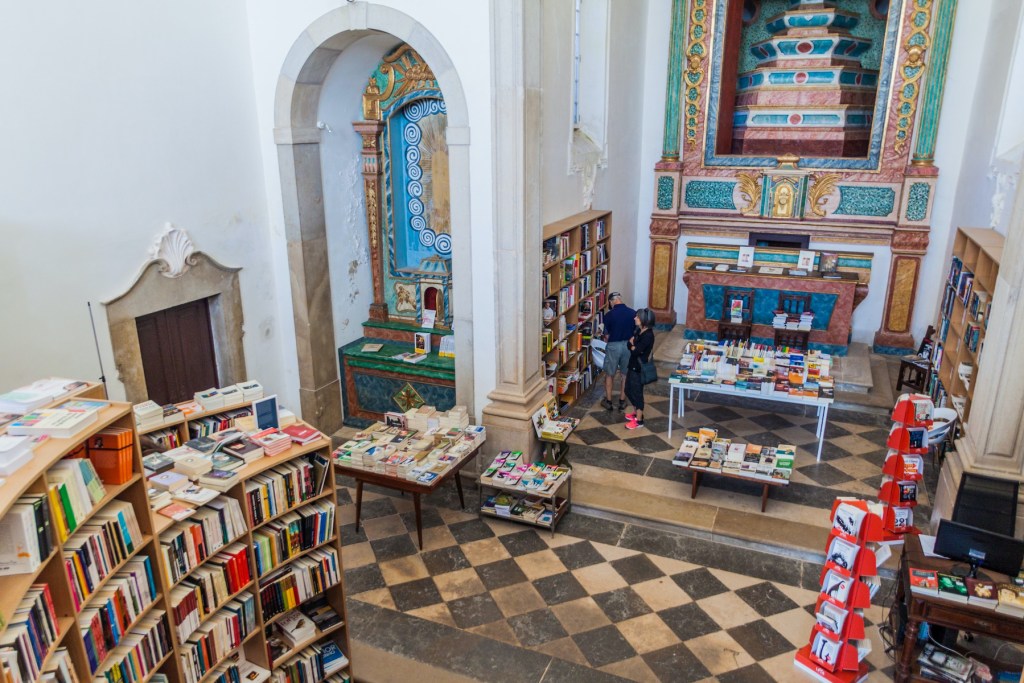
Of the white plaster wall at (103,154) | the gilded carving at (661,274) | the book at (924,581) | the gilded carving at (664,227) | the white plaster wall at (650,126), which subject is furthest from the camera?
the gilded carving at (661,274)

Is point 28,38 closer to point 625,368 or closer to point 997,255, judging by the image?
point 625,368

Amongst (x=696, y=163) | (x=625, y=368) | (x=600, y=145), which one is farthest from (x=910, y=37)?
(x=625, y=368)

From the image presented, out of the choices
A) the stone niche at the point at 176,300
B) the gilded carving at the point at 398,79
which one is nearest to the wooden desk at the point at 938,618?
the stone niche at the point at 176,300

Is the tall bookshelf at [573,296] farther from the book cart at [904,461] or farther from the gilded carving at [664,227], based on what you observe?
the book cart at [904,461]

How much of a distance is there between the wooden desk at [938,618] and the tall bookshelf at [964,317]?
2.33 m

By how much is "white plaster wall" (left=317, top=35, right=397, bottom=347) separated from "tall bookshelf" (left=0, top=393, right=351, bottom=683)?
3164mm

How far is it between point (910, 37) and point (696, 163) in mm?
→ 3171

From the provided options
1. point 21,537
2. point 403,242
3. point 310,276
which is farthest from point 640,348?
point 21,537

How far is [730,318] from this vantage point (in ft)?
35.2

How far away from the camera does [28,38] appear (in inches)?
204

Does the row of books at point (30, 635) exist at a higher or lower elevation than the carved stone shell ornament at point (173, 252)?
lower

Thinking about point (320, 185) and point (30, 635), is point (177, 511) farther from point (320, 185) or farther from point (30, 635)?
point (320, 185)

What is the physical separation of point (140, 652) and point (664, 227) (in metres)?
9.62

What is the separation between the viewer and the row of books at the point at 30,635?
101 inches
